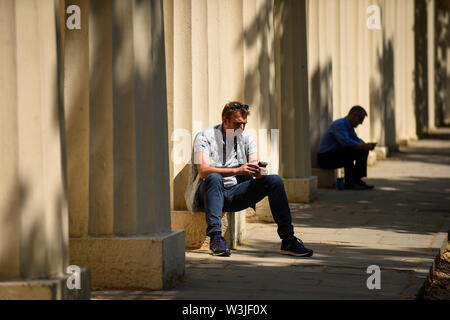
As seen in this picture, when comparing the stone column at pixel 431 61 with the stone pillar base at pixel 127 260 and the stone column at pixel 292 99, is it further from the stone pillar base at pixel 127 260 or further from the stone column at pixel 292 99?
the stone pillar base at pixel 127 260

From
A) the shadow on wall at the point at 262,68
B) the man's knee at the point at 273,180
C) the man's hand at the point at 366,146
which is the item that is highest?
the shadow on wall at the point at 262,68

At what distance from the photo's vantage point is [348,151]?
521 inches

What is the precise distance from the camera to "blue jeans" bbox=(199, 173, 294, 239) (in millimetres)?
7535

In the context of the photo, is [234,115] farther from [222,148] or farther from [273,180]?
[273,180]

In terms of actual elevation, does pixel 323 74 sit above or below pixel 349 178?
above

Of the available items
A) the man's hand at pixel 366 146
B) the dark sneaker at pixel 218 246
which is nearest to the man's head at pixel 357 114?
the man's hand at pixel 366 146

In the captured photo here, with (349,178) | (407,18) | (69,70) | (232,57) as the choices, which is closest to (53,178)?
(69,70)

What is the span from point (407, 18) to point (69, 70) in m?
18.9

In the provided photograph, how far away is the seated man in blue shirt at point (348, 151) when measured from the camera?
1318cm

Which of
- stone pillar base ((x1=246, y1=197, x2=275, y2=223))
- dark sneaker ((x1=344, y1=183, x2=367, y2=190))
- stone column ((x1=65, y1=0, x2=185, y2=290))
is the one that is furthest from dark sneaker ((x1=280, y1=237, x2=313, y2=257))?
dark sneaker ((x1=344, y1=183, x2=367, y2=190))

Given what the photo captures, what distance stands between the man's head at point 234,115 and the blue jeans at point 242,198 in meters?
0.50

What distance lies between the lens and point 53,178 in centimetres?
505

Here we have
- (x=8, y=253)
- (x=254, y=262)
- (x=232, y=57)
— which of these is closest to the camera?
(x=8, y=253)

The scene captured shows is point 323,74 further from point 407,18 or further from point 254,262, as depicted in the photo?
point 407,18
